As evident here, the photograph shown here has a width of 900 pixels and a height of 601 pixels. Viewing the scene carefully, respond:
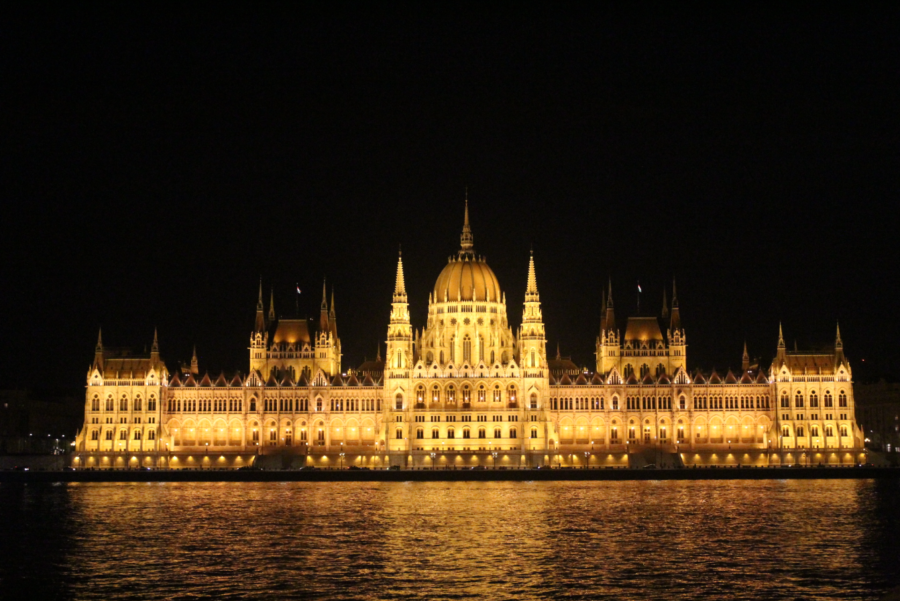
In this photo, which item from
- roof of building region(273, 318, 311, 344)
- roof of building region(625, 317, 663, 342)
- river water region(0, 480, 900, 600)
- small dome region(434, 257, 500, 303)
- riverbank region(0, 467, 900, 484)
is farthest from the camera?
roof of building region(273, 318, 311, 344)

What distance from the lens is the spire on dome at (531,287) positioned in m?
174

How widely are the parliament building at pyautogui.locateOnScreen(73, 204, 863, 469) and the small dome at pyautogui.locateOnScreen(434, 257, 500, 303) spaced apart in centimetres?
18

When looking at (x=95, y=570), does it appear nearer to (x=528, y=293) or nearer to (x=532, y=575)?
(x=532, y=575)

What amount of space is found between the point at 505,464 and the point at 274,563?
90177mm

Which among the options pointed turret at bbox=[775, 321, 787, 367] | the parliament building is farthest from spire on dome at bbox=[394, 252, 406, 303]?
pointed turret at bbox=[775, 321, 787, 367]

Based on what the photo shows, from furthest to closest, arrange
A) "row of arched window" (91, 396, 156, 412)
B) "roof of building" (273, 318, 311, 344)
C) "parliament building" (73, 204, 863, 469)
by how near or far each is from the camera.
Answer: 1. "roof of building" (273, 318, 311, 344)
2. "row of arched window" (91, 396, 156, 412)
3. "parliament building" (73, 204, 863, 469)

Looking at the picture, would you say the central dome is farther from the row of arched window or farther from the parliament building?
the row of arched window

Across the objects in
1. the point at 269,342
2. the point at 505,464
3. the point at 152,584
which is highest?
the point at 269,342

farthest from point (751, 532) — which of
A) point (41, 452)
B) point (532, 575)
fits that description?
point (41, 452)

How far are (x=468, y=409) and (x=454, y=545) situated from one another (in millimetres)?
86526

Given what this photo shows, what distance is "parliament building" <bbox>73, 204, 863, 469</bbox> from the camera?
545 ft

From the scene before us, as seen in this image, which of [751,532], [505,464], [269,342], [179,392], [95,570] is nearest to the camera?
[95,570]

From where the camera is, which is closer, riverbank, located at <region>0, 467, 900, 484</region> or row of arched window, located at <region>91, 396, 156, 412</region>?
riverbank, located at <region>0, 467, 900, 484</region>

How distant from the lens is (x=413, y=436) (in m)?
167
